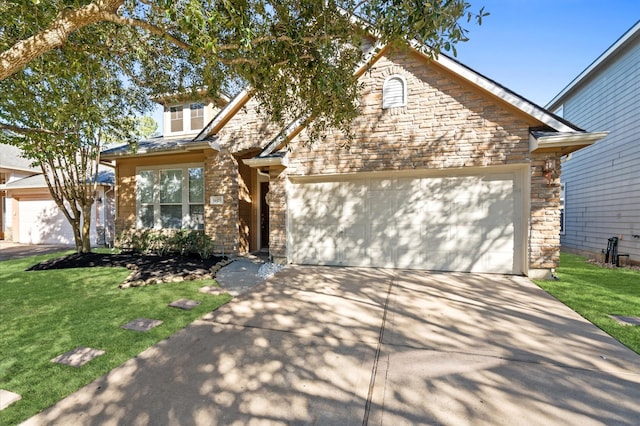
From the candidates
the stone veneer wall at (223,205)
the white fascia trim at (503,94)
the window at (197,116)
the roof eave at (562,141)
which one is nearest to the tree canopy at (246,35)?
the white fascia trim at (503,94)

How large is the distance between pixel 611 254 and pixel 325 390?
11248 millimetres

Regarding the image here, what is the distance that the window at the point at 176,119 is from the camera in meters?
11.3

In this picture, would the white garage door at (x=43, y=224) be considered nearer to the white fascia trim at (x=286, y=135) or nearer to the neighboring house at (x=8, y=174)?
the neighboring house at (x=8, y=174)

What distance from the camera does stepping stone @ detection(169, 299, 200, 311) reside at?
484 cm

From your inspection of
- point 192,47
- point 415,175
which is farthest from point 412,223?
point 192,47

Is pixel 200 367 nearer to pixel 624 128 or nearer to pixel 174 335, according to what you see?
pixel 174 335

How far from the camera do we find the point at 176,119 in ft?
37.3

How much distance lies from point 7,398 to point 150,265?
548 centimetres

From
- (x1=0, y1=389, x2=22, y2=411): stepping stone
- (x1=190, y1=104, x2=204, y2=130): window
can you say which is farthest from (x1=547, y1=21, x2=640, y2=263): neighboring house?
(x1=190, y1=104, x2=204, y2=130): window

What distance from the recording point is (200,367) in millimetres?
3023

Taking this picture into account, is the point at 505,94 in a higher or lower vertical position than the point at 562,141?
higher

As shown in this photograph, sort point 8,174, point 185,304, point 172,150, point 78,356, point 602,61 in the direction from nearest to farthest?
point 78,356
point 185,304
point 172,150
point 602,61
point 8,174

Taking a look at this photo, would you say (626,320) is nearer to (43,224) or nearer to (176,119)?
(176,119)

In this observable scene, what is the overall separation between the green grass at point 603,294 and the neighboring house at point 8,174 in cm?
2212
